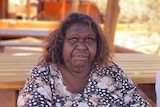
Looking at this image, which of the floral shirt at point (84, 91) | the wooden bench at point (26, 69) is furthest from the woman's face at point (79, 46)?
the wooden bench at point (26, 69)

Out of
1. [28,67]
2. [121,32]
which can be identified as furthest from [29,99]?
[121,32]

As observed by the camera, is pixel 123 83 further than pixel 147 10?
No

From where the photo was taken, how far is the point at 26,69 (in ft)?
10.6

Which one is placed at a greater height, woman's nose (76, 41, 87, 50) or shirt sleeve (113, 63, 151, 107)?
woman's nose (76, 41, 87, 50)

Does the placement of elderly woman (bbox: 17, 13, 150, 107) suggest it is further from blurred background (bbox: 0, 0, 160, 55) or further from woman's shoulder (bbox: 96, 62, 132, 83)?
blurred background (bbox: 0, 0, 160, 55)

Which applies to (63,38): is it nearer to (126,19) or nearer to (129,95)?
(129,95)

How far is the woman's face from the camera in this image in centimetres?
244

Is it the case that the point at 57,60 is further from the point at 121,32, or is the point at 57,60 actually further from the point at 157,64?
the point at 121,32

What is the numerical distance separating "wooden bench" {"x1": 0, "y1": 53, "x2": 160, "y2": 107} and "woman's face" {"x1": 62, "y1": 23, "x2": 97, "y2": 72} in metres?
0.50

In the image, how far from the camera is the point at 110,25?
17.6 ft

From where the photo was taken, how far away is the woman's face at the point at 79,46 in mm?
2443

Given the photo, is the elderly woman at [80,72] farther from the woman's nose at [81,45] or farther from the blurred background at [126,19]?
the blurred background at [126,19]

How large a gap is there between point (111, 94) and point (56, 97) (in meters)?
0.37

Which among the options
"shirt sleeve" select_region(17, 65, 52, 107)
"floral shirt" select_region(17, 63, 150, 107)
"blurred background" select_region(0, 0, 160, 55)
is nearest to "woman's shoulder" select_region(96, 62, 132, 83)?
"floral shirt" select_region(17, 63, 150, 107)
